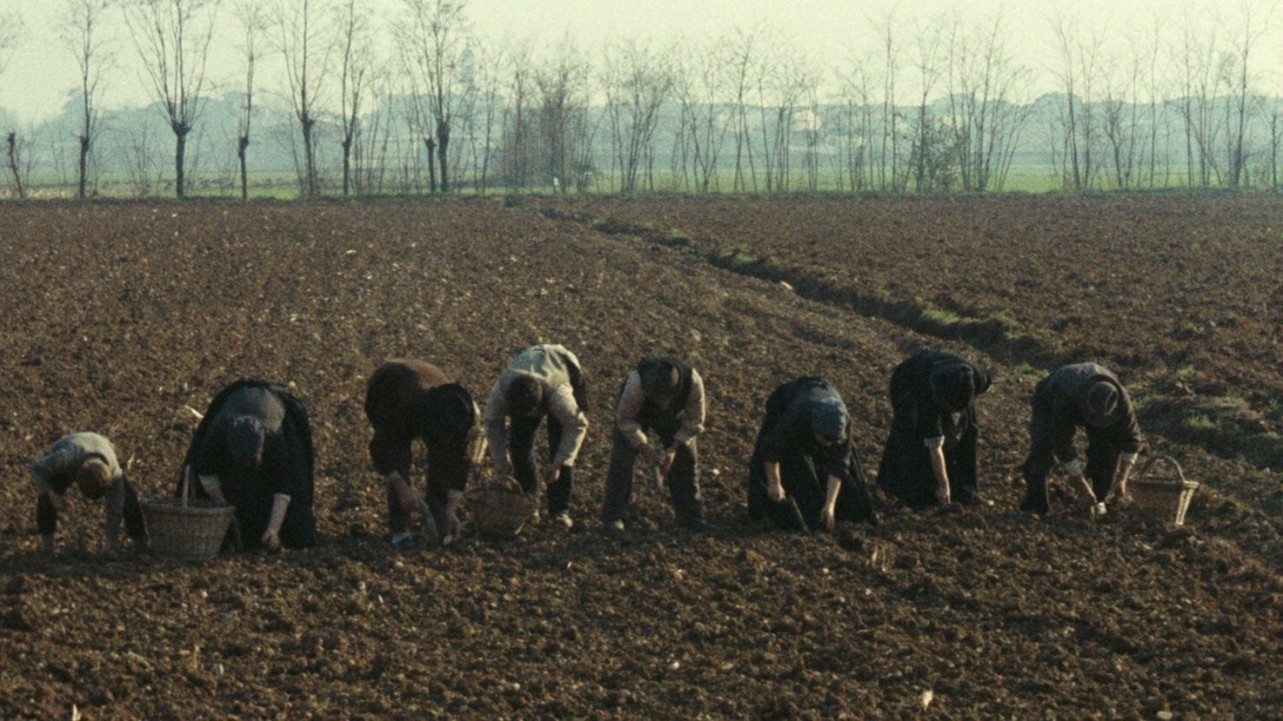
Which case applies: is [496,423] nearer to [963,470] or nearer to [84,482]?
[84,482]

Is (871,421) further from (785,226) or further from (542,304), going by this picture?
(785,226)

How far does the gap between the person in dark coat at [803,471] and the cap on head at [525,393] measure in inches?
Result: 57.8

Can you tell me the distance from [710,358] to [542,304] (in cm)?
442

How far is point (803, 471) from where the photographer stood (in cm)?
975

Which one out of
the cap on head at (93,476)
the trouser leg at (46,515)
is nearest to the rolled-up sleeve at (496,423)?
the cap on head at (93,476)

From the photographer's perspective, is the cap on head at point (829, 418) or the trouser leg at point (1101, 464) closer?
the cap on head at point (829, 418)

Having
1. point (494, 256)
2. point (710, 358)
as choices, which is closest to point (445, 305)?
point (710, 358)

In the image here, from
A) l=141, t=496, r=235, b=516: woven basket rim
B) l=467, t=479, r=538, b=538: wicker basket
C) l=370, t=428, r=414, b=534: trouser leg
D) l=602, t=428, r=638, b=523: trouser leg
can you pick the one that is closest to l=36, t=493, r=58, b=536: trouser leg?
l=141, t=496, r=235, b=516: woven basket rim

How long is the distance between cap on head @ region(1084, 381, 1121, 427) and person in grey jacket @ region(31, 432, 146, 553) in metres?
5.73

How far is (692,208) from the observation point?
4284cm

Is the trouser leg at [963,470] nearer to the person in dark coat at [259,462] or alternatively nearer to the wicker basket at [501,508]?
the wicker basket at [501,508]

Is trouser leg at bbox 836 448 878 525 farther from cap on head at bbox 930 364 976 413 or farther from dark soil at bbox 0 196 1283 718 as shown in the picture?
cap on head at bbox 930 364 976 413

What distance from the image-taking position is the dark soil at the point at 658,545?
7145mm

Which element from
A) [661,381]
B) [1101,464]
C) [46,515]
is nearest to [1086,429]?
[1101,464]
